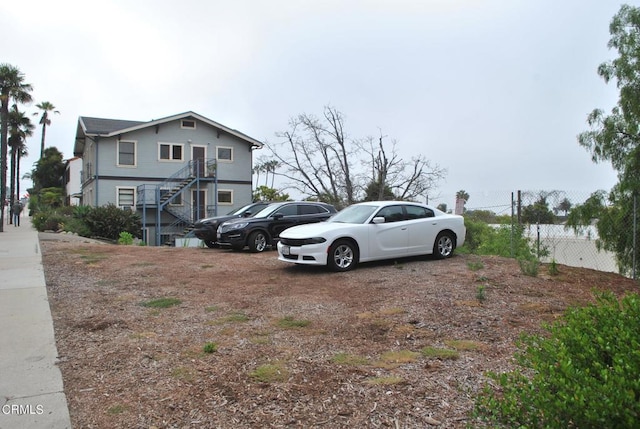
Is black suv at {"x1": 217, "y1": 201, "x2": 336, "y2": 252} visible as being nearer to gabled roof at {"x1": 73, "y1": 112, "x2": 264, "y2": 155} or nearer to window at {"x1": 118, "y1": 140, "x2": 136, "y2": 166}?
gabled roof at {"x1": 73, "y1": 112, "x2": 264, "y2": 155}

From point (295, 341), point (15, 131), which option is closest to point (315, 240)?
point (295, 341)

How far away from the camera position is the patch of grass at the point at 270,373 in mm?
3714

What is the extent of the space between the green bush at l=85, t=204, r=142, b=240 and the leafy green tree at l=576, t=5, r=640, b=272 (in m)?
20.2

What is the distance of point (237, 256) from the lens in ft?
39.9

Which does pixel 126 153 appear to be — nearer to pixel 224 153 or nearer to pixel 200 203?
pixel 200 203

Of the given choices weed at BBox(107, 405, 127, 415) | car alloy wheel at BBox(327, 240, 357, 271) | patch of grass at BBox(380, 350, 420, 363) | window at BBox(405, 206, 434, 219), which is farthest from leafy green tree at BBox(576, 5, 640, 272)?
weed at BBox(107, 405, 127, 415)

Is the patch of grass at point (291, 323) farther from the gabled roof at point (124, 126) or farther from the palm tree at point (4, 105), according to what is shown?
the gabled roof at point (124, 126)

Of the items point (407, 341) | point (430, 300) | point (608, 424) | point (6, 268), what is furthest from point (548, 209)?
point (6, 268)

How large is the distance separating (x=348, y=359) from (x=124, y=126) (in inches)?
1183

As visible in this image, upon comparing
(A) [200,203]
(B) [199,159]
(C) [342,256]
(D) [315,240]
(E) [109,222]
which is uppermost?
(B) [199,159]

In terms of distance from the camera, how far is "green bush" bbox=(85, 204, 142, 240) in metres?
21.8

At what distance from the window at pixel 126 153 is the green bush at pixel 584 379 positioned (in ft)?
96.1

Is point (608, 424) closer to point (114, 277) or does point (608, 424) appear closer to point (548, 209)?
point (114, 277)

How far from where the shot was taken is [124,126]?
30.1 metres
